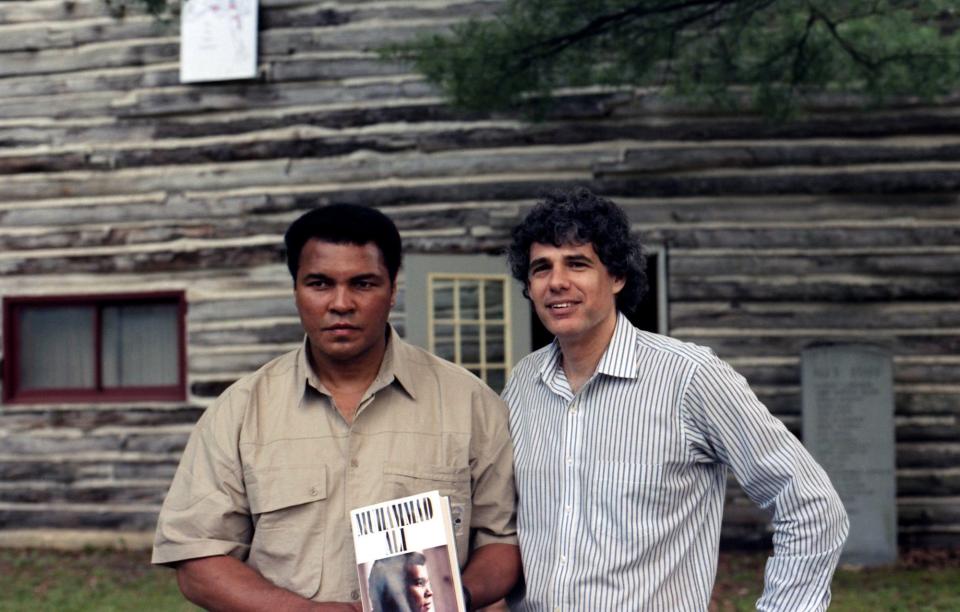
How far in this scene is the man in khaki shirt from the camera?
2.70m

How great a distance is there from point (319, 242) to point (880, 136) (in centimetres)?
682

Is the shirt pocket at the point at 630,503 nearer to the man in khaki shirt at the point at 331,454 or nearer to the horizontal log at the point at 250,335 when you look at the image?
the man in khaki shirt at the point at 331,454

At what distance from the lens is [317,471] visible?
274cm

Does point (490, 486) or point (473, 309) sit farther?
point (473, 309)

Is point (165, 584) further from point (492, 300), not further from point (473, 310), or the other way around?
point (492, 300)

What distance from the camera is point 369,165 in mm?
8922

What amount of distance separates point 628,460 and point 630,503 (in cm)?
10

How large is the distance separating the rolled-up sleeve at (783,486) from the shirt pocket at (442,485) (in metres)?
0.62

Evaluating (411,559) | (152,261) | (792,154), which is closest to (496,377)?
(792,154)

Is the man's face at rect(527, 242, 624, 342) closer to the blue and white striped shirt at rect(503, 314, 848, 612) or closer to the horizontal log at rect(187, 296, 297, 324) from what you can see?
the blue and white striped shirt at rect(503, 314, 848, 612)

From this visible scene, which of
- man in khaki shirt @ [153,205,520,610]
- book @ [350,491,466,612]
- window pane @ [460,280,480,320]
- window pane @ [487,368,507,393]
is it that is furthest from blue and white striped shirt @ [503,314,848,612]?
window pane @ [487,368,507,393]

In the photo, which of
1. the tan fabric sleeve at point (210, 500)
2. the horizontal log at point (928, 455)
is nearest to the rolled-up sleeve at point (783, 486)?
the tan fabric sleeve at point (210, 500)

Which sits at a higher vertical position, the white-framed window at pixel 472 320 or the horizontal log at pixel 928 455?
the white-framed window at pixel 472 320

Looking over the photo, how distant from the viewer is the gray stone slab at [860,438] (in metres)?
8.17
